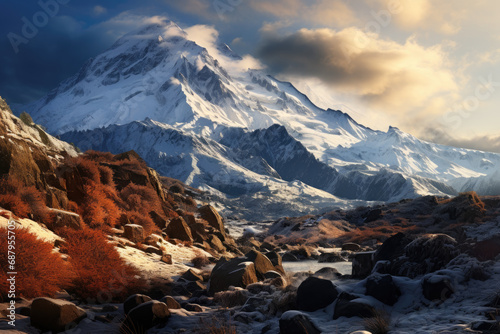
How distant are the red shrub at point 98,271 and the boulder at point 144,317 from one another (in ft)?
7.11

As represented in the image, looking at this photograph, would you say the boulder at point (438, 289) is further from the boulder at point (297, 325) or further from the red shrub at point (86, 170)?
the red shrub at point (86, 170)

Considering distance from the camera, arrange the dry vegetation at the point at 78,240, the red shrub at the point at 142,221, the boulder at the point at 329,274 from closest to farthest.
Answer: the dry vegetation at the point at 78,240, the boulder at the point at 329,274, the red shrub at the point at 142,221

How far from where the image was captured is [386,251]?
1310 cm

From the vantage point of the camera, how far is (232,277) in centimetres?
1332

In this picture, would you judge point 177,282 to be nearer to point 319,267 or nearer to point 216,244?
point 319,267

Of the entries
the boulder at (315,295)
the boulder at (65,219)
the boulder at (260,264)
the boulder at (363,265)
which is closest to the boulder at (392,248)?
the boulder at (363,265)

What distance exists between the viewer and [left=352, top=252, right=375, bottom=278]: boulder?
1335 cm

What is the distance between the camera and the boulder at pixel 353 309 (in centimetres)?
848

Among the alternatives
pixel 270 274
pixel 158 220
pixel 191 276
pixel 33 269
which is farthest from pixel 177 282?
pixel 158 220

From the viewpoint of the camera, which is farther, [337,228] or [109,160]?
[337,228]

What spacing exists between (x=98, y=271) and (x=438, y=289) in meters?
10.3

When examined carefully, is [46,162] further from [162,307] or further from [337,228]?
[337,228]

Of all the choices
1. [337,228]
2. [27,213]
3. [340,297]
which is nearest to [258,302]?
[340,297]

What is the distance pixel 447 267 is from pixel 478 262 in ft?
2.70
